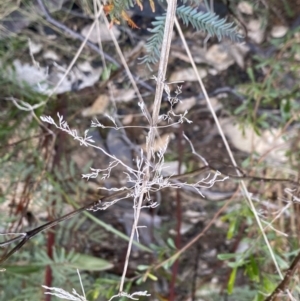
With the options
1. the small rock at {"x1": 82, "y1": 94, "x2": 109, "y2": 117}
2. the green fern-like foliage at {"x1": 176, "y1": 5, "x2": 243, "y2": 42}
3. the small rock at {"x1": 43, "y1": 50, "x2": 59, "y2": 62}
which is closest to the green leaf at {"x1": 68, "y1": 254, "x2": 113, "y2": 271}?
the small rock at {"x1": 82, "y1": 94, "x2": 109, "y2": 117}

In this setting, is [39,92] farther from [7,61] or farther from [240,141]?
[240,141]

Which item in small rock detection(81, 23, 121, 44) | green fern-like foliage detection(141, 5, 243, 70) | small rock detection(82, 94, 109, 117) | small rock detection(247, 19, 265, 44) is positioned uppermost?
green fern-like foliage detection(141, 5, 243, 70)

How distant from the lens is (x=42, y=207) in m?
0.92

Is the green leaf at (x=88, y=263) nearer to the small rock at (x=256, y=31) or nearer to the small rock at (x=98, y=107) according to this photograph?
the small rock at (x=98, y=107)

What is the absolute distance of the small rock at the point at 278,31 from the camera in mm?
944

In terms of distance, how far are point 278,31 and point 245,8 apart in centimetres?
10

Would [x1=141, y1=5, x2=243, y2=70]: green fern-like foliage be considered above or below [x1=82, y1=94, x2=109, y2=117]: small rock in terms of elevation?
above

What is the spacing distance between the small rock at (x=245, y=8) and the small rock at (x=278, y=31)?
71 millimetres

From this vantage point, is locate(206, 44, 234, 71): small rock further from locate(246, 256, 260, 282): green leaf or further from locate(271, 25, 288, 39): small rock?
locate(246, 256, 260, 282): green leaf

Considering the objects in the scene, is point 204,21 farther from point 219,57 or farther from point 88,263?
point 88,263

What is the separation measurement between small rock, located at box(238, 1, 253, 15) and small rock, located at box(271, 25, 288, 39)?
7cm

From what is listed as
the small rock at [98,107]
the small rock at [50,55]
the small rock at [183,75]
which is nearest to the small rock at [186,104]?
the small rock at [183,75]

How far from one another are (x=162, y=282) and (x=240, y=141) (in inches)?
14.9

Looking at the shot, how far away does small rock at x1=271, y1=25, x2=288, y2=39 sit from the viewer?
37.2 inches
